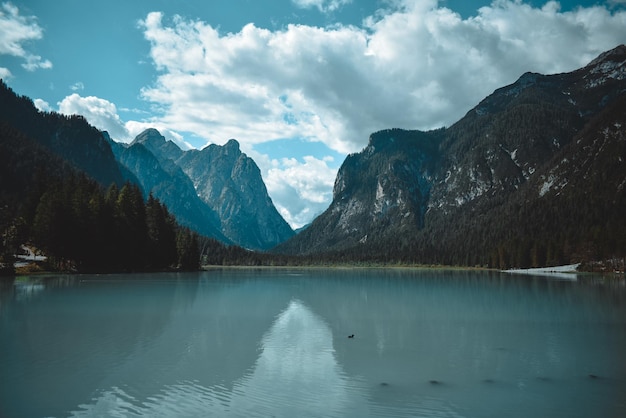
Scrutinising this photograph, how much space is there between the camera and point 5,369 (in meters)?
16.9

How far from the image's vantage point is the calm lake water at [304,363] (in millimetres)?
13844

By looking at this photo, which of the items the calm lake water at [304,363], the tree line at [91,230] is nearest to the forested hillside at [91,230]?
the tree line at [91,230]

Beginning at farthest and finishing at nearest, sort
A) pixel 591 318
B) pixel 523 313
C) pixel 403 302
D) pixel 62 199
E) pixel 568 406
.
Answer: pixel 62 199 < pixel 403 302 < pixel 523 313 < pixel 591 318 < pixel 568 406

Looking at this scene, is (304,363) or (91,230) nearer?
(304,363)

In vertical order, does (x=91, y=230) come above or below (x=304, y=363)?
above

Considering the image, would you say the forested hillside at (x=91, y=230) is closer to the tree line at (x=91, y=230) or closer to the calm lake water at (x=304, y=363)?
the tree line at (x=91, y=230)

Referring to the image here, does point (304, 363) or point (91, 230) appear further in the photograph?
point (91, 230)

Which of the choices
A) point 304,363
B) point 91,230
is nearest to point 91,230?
point 91,230

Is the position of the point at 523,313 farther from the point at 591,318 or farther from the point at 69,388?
the point at 69,388

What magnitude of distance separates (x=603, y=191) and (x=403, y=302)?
605 feet

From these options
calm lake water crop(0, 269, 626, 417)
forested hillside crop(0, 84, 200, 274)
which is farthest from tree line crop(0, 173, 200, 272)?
calm lake water crop(0, 269, 626, 417)

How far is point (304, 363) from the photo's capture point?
19.9 metres

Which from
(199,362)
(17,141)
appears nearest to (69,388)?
(199,362)

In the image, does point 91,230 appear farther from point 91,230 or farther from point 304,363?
point 304,363
